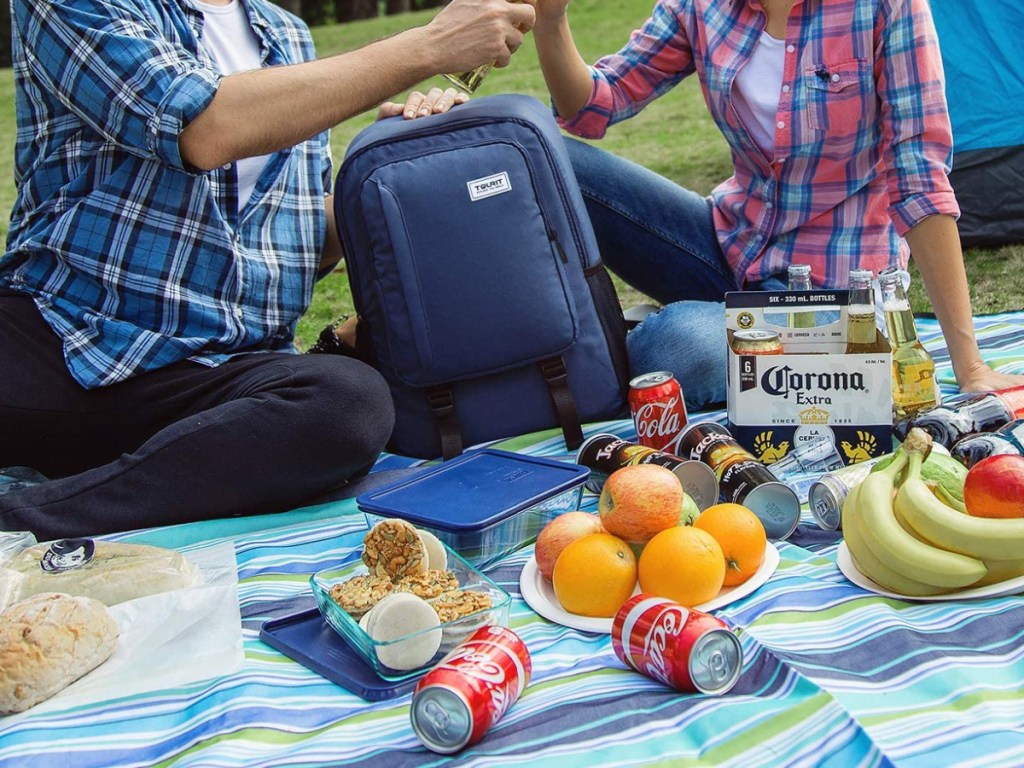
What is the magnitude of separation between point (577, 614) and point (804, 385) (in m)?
0.77

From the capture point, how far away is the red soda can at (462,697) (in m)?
1.36

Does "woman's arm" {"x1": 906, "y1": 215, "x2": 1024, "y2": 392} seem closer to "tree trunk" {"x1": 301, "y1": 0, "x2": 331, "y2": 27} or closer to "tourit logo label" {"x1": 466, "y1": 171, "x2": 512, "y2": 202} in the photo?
"tourit logo label" {"x1": 466, "y1": 171, "x2": 512, "y2": 202}

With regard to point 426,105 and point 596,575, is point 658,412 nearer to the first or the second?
point 596,575

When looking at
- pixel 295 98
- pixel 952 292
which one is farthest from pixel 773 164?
pixel 295 98

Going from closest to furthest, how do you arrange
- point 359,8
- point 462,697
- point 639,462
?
point 462,697 < point 639,462 < point 359,8

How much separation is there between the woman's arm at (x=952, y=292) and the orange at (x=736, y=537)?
0.92m

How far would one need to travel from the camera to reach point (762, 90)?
2594 millimetres

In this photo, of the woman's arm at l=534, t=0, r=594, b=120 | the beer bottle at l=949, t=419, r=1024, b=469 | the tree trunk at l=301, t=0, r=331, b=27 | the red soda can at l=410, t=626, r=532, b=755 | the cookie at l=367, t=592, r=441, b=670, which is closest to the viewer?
the red soda can at l=410, t=626, r=532, b=755

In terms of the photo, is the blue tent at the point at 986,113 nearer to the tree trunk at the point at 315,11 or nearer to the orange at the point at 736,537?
the orange at the point at 736,537

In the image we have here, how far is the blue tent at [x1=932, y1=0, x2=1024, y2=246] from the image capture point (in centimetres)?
386

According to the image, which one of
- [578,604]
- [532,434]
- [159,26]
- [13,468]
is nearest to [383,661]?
[578,604]

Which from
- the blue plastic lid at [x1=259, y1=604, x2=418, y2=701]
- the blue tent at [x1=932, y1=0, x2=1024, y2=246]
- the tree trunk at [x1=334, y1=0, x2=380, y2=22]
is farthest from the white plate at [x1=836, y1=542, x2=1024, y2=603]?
the tree trunk at [x1=334, y1=0, x2=380, y2=22]

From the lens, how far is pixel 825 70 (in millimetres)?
2488

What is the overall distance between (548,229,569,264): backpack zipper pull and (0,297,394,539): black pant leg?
0.52 metres
